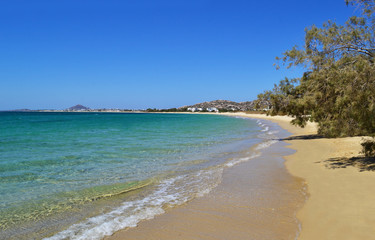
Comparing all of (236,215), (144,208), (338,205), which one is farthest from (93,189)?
(338,205)

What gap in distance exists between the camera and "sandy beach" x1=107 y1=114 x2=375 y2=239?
4.87 metres

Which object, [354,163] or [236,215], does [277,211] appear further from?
[354,163]

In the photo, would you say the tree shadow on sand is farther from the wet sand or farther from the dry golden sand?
the wet sand

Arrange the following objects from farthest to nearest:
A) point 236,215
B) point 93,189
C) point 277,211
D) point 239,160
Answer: point 239,160
point 93,189
point 277,211
point 236,215

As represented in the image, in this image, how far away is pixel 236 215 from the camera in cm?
579

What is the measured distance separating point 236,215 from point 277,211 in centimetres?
95

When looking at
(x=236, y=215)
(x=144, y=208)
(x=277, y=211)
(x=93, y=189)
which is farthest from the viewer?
(x=93, y=189)

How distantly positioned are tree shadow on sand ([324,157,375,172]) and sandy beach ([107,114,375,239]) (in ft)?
1.04

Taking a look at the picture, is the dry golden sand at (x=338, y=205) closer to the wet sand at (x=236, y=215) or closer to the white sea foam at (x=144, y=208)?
the wet sand at (x=236, y=215)

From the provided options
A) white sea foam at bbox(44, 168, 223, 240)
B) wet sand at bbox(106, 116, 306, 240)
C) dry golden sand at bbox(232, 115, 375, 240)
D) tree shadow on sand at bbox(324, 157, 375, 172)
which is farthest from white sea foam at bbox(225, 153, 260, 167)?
tree shadow on sand at bbox(324, 157, 375, 172)

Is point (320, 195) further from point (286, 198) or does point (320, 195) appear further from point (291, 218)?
point (291, 218)

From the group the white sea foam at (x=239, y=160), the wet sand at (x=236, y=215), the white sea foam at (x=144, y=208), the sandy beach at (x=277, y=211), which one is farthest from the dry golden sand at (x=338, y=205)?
the white sea foam at (x=144, y=208)

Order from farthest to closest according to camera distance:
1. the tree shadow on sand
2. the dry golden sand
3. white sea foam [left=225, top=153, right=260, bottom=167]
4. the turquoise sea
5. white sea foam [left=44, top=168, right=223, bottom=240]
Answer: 1. white sea foam [left=225, top=153, right=260, bottom=167]
2. the tree shadow on sand
3. the turquoise sea
4. white sea foam [left=44, top=168, right=223, bottom=240]
5. the dry golden sand

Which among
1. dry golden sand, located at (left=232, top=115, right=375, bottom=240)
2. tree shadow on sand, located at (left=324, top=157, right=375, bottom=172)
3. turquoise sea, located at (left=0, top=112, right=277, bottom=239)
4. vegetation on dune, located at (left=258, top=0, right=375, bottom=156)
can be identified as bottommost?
turquoise sea, located at (left=0, top=112, right=277, bottom=239)
